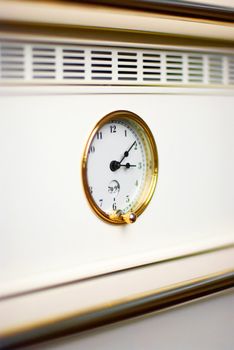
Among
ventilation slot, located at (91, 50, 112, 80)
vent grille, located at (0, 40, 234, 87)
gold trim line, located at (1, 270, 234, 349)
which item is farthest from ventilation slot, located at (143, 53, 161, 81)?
gold trim line, located at (1, 270, 234, 349)

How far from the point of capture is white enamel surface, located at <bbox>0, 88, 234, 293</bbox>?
0.96 metres

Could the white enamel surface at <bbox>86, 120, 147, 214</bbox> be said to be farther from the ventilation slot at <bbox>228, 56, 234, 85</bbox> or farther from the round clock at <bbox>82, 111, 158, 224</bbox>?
the ventilation slot at <bbox>228, 56, 234, 85</bbox>

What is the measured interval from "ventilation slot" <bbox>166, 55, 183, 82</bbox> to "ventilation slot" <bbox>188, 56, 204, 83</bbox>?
3cm

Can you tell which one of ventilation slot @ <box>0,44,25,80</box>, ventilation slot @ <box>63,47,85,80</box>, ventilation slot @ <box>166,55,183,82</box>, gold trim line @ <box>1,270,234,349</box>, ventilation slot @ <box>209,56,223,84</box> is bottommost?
gold trim line @ <box>1,270,234,349</box>

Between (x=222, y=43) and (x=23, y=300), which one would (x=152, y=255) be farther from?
(x=222, y=43)

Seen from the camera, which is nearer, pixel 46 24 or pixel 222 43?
pixel 46 24

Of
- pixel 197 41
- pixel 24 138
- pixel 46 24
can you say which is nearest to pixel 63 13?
pixel 46 24

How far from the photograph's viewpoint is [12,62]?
0.94 metres

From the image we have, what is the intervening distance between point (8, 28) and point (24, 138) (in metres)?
0.22

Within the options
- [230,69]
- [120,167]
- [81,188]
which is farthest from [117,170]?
[230,69]

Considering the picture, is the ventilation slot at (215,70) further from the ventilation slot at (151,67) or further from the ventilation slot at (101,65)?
the ventilation slot at (101,65)

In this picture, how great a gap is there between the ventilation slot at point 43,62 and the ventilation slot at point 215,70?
0.47 meters

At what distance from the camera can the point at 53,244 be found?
1.02 metres

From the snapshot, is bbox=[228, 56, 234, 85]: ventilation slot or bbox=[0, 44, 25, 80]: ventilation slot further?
bbox=[228, 56, 234, 85]: ventilation slot
